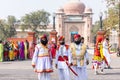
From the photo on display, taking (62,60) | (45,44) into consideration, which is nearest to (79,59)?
(62,60)

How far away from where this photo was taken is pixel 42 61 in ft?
39.1

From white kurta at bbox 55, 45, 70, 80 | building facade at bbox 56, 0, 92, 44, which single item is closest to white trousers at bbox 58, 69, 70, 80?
white kurta at bbox 55, 45, 70, 80

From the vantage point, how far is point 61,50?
12.7m

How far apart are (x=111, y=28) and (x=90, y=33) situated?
62233 millimetres

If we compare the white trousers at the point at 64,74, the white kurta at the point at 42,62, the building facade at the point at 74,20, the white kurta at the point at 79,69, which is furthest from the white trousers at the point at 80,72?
the building facade at the point at 74,20

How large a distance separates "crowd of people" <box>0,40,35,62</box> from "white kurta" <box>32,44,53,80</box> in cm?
1610

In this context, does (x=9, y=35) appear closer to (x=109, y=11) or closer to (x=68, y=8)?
(x=68, y=8)

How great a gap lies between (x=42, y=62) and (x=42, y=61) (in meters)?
0.03

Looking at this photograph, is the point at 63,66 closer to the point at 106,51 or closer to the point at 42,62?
the point at 42,62

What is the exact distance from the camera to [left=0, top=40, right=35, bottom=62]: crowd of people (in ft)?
94.0

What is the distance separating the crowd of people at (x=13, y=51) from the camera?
94.0ft

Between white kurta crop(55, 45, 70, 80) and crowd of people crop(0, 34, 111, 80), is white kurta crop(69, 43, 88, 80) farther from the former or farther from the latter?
white kurta crop(55, 45, 70, 80)

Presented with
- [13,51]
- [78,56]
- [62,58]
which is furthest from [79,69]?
[13,51]

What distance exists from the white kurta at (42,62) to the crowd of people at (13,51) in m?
16.1
